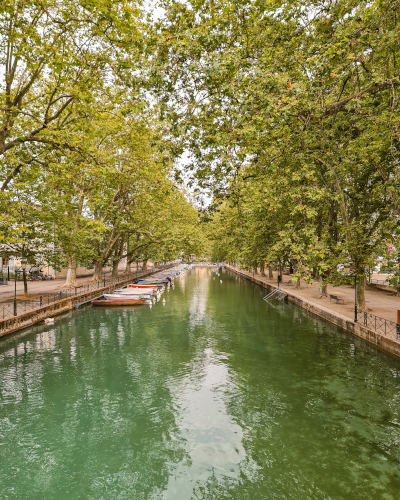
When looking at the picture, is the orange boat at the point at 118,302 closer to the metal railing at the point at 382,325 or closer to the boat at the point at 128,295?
the boat at the point at 128,295

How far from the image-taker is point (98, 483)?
7.62m

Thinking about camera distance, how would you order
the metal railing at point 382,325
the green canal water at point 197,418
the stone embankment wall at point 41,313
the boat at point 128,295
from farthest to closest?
1. the boat at point 128,295
2. the stone embankment wall at point 41,313
3. the metal railing at point 382,325
4. the green canal water at point 197,418

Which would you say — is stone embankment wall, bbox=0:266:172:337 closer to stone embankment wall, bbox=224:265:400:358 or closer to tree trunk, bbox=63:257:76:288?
tree trunk, bbox=63:257:76:288

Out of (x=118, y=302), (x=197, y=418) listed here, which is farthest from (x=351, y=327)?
(x=118, y=302)

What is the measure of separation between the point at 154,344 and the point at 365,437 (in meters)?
11.7

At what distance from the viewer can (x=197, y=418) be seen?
10430 mm

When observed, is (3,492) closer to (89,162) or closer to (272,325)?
(89,162)

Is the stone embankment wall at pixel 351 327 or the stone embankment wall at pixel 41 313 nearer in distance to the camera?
the stone embankment wall at pixel 351 327

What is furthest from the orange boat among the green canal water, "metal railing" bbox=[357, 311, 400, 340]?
"metal railing" bbox=[357, 311, 400, 340]

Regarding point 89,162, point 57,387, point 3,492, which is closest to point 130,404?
point 57,387

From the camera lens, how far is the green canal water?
7602mm

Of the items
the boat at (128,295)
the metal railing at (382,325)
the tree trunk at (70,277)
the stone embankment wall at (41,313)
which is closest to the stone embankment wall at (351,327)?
the metal railing at (382,325)

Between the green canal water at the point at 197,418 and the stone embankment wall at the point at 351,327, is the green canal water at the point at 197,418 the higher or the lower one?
the lower one

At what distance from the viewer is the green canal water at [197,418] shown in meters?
7.60
